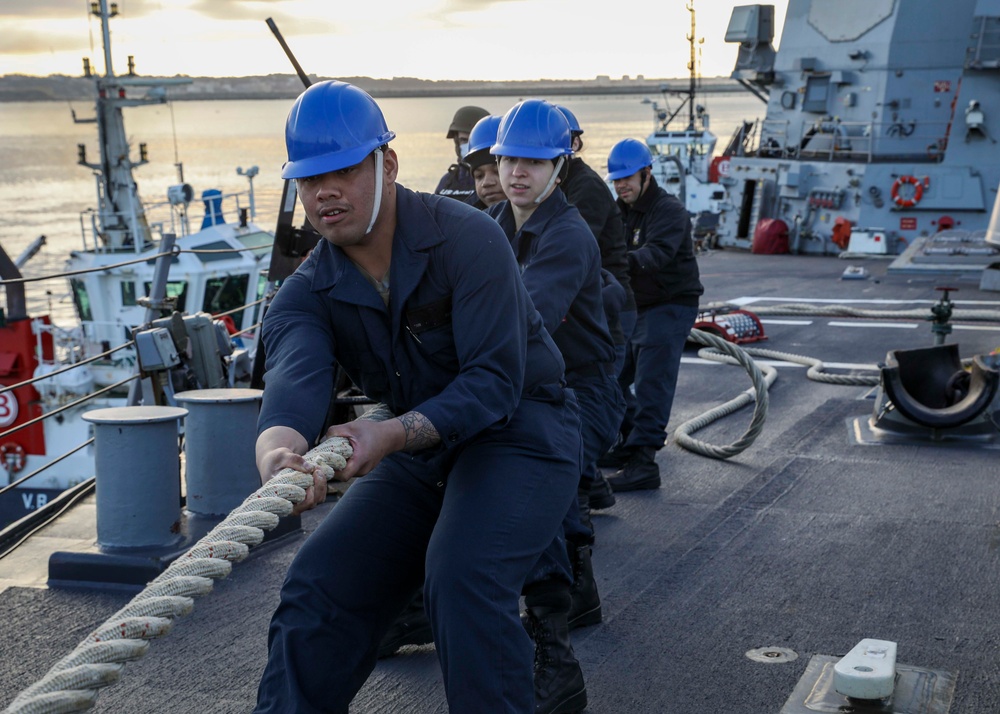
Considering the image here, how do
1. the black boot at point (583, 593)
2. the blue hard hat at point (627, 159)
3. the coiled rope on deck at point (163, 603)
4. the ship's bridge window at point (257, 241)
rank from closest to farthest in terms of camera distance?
the coiled rope on deck at point (163, 603) < the black boot at point (583, 593) < the blue hard hat at point (627, 159) < the ship's bridge window at point (257, 241)

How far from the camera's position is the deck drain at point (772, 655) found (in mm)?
4230

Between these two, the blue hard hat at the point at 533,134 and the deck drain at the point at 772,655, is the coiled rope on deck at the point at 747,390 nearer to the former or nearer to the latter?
the deck drain at the point at 772,655

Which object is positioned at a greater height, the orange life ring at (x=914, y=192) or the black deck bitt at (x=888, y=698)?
the black deck bitt at (x=888, y=698)

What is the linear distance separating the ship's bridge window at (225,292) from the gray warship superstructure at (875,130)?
1311 centimetres

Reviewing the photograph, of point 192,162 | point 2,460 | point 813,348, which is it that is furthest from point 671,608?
point 192,162

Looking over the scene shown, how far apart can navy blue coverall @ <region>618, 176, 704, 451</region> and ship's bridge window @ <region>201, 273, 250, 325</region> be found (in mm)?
15723

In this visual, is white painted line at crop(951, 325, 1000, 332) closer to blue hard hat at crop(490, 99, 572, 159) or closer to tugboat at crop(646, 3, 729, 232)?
blue hard hat at crop(490, 99, 572, 159)

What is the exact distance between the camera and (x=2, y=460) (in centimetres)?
2184

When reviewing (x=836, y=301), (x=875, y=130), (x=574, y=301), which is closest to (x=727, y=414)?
(x=574, y=301)

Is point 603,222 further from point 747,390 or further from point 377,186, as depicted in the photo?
point 747,390

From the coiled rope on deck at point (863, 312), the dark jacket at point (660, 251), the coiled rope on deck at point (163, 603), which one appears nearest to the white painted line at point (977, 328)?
the coiled rope on deck at point (863, 312)

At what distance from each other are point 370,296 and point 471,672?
0.94m

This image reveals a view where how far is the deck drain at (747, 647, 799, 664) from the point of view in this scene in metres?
4.23

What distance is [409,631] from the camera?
14.3ft
